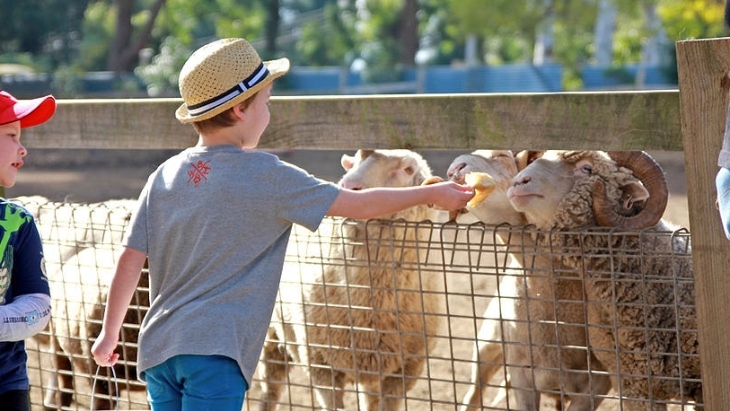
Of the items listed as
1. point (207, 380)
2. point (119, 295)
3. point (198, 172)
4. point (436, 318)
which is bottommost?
point (436, 318)

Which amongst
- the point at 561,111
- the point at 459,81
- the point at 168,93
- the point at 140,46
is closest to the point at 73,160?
the point at 168,93

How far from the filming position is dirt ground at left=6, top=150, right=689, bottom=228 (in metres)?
13.5

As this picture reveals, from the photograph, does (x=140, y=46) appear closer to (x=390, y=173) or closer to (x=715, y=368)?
(x=390, y=173)

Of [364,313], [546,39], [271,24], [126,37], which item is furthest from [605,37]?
[364,313]

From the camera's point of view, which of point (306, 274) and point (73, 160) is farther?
point (73, 160)

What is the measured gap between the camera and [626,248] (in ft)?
11.1

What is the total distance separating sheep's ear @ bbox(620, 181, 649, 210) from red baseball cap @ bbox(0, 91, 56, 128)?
85.4 inches

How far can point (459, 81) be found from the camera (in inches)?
1271

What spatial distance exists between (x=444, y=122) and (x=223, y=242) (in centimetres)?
96

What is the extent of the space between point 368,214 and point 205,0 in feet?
152

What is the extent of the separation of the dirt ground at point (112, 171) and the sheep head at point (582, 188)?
6499 millimetres

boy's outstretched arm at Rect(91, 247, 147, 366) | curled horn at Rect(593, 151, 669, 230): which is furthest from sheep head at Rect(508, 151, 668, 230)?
boy's outstretched arm at Rect(91, 247, 147, 366)

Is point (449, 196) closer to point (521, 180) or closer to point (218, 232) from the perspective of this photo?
point (218, 232)

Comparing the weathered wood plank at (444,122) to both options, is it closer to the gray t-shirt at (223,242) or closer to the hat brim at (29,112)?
the gray t-shirt at (223,242)
